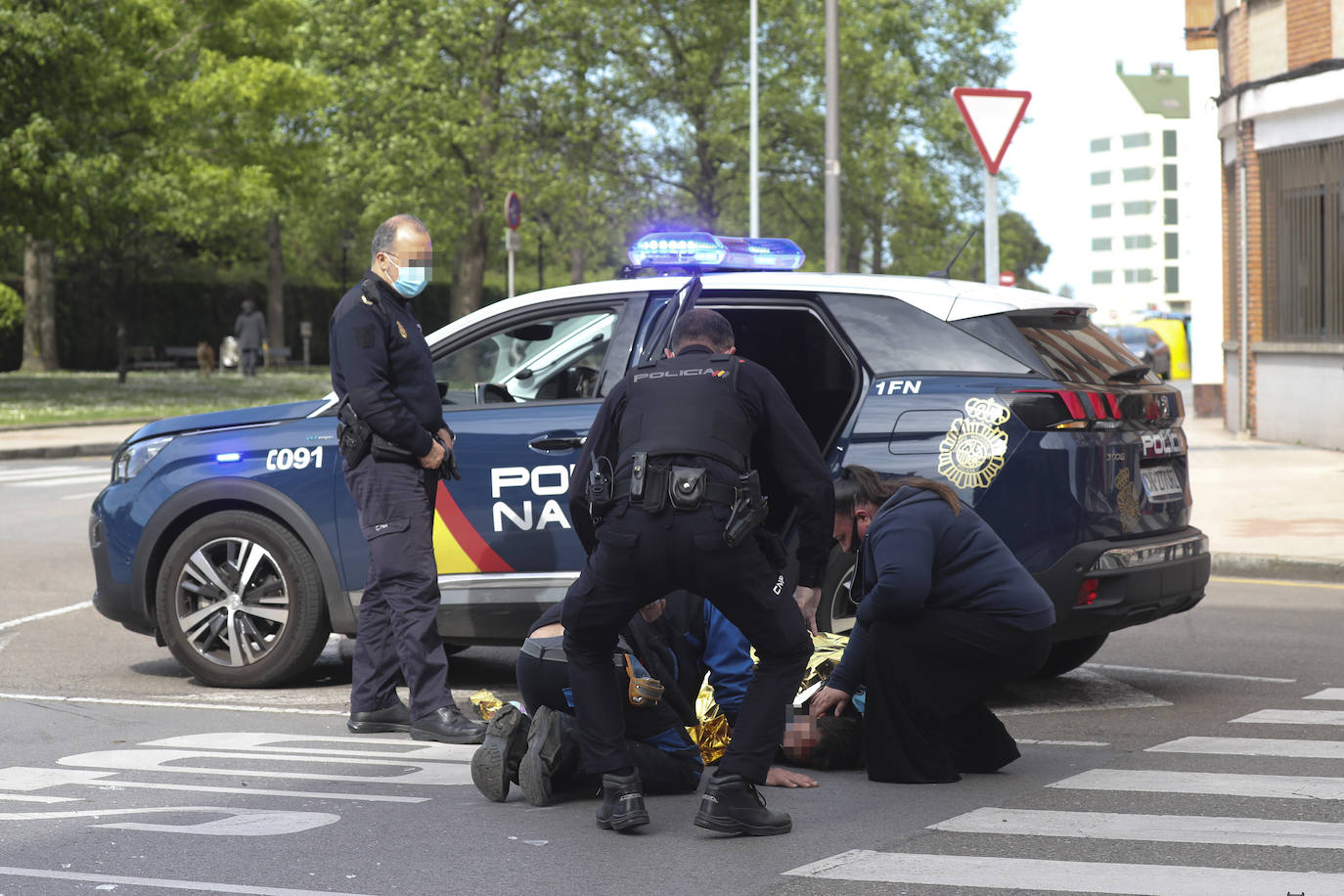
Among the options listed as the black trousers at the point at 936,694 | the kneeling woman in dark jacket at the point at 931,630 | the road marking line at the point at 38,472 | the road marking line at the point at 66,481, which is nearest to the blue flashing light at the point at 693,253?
the kneeling woman in dark jacket at the point at 931,630

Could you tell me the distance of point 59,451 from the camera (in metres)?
21.3

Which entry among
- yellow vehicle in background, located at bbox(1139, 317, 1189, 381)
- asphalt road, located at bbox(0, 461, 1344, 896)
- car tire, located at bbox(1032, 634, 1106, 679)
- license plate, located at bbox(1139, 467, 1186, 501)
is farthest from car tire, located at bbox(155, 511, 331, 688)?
yellow vehicle in background, located at bbox(1139, 317, 1189, 381)

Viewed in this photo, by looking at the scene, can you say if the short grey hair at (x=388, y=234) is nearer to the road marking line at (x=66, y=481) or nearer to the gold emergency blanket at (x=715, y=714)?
the gold emergency blanket at (x=715, y=714)

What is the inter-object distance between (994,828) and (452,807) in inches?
66.8

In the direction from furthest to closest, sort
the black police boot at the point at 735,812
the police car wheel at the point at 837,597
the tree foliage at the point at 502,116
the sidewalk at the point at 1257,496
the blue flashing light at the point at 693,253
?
the tree foliage at the point at 502,116 → the sidewalk at the point at 1257,496 → the blue flashing light at the point at 693,253 → the police car wheel at the point at 837,597 → the black police boot at the point at 735,812

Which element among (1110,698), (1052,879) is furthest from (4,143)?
(1052,879)

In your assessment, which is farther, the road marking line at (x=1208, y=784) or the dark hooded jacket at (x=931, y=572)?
the dark hooded jacket at (x=931, y=572)

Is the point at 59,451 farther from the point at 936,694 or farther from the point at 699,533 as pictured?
the point at 699,533

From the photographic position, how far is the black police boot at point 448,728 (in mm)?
6527

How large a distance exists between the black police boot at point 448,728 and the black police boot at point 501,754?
0.88 m

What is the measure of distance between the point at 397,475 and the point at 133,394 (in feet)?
88.3

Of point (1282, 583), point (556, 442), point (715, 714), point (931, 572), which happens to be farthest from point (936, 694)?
point (1282, 583)

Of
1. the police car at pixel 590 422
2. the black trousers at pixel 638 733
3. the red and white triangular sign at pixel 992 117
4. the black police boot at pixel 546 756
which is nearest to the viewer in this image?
the black police boot at pixel 546 756

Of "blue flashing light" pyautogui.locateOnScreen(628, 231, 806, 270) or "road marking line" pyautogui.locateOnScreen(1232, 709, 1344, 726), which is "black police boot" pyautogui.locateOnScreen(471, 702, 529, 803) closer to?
"blue flashing light" pyautogui.locateOnScreen(628, 231, 806, 270)
